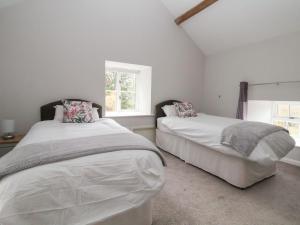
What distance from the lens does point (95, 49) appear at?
9.59 ft

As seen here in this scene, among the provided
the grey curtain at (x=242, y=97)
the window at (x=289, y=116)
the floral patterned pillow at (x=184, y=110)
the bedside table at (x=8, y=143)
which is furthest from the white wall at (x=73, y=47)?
the window at (x=289, y=116)

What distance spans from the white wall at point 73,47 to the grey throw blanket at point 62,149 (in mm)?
1595

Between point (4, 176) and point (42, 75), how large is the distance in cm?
202

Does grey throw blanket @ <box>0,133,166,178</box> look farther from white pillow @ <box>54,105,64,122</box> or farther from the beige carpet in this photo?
white pillow @ <box>54,105,64,122</box>

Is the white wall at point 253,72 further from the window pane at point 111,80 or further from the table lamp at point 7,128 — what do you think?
the table lamp at point 7,128

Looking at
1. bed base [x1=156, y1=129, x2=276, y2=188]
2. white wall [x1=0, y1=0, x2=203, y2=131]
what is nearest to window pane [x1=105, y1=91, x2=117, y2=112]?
white wall [x1=0, y1=0, x2=203, y2=131]

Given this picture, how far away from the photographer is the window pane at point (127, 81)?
12.0 feet

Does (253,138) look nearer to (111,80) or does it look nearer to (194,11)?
(194,11)

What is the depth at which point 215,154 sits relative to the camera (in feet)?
7.79

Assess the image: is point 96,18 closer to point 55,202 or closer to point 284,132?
point 55,202

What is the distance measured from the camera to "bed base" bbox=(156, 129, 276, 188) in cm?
205

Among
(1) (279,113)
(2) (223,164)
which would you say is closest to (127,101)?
(2) (223,164)

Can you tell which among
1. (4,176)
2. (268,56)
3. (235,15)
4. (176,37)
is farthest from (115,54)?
(268,56)

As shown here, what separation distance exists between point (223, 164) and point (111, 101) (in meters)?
2.39
